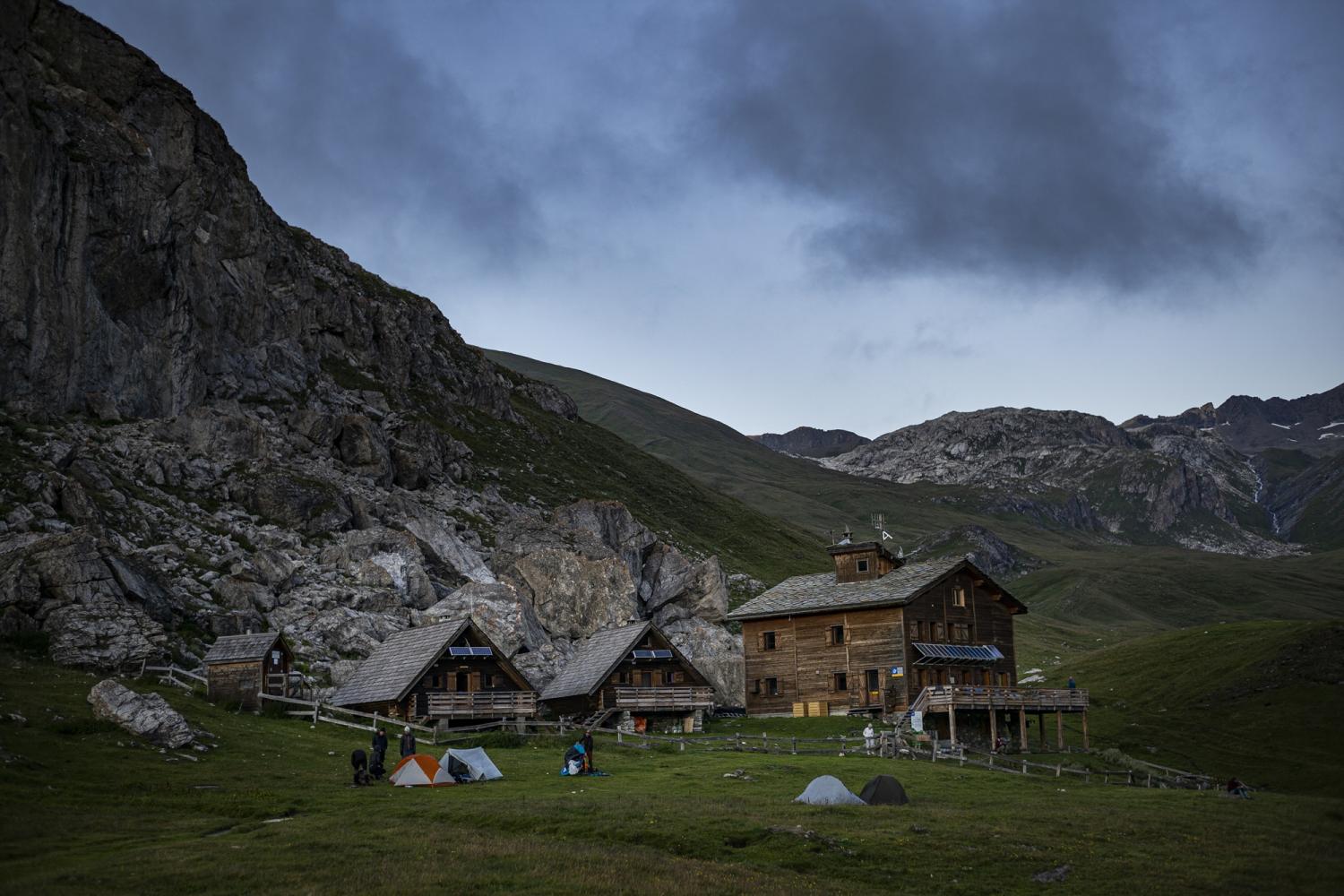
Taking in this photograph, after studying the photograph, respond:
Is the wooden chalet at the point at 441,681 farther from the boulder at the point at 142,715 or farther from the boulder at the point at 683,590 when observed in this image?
the boulder at the point at 683,590

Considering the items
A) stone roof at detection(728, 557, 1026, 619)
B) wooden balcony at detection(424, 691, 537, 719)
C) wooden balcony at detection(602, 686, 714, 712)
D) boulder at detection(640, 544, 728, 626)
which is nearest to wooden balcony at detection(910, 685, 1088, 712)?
stone roof at detection(728, 557, 1026, 619)

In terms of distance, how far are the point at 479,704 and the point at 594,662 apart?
1084 centimetres

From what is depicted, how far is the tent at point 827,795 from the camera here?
41062mm

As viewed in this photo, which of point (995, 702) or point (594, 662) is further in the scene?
point (594, 662)

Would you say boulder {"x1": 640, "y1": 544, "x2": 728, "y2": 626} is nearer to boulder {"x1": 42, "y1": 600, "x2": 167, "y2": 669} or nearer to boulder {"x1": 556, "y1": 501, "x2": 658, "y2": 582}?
boulder {"x1": 556, "y1": 501, "x2": 658, "y2": 582}

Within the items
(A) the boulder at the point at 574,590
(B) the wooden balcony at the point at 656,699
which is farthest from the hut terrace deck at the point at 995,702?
(A) the boulder at the point at 574,590

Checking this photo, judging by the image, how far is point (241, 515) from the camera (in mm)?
94938

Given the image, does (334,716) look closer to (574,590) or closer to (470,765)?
(470,765)

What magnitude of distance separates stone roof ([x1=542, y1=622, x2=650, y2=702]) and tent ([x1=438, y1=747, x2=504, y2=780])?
23976mm

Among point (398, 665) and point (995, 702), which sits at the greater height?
point (398, 665)

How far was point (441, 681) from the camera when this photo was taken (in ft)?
212

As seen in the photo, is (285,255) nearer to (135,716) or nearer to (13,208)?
(13,208)

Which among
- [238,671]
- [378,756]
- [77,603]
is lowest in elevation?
[378,756]

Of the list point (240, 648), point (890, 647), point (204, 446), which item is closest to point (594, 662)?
point (890, 647)
